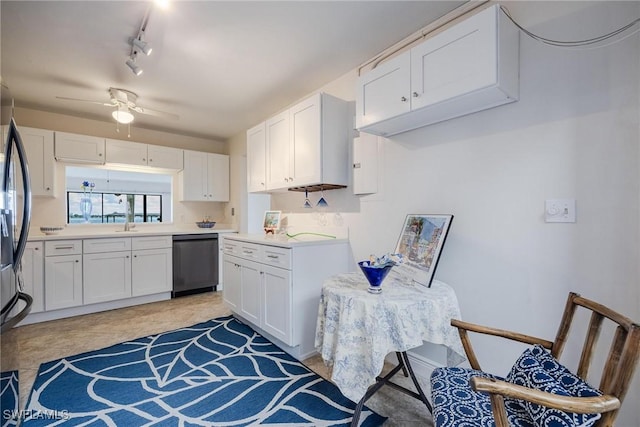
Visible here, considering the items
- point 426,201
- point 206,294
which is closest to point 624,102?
point 426,201

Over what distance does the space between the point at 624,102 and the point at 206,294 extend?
4.53m

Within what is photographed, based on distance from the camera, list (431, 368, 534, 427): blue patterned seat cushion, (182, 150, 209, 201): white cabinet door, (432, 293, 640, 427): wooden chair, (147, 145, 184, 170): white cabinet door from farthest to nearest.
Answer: (182, 150, 209, 201): white cabinet door → (147, 145, 184, 170): white cabinet door → (431, 368, 534, 427): blue patterned seat cushion → (432, 293, 640, 427): wooden chair

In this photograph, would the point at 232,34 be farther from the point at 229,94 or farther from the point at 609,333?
the point at 609,333

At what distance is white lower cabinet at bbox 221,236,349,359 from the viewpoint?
225 cm

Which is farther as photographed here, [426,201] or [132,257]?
[132,257]

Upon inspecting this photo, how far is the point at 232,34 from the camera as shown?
2137 millimetres

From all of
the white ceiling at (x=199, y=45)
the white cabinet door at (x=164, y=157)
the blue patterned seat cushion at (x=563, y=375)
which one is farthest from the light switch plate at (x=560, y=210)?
the white cabinet door at (x=164, y=157)

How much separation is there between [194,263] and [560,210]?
13.4 ft

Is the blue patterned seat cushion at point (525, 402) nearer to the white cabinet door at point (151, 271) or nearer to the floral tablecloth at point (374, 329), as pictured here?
the floral tablecloth at point (374, 329)

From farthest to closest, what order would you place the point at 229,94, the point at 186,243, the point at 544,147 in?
the point at 186,243 → the point at 229,94 → the point at 544,147

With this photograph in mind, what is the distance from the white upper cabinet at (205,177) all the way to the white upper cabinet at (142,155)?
0.55 feet

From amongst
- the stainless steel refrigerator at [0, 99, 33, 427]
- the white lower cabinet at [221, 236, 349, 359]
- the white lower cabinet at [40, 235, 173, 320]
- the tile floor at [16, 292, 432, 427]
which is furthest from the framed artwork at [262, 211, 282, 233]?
the stainless steel refrigerator at [0, 99, 33, 427]

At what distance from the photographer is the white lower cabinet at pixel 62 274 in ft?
10.2

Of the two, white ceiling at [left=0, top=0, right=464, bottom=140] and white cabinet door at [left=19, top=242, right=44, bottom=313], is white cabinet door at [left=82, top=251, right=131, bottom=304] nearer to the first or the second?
white cabinet door at [left=19, top=242, right=44, bottom=313]
